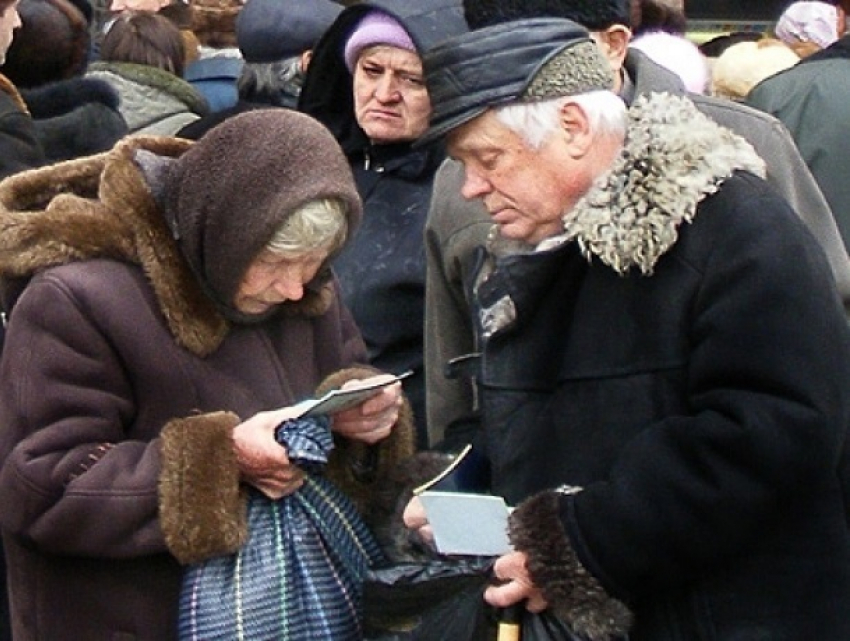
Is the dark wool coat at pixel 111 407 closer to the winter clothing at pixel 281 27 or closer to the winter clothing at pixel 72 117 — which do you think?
the winter clothing at pixel 72 117

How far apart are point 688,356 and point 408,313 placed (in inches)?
57.7

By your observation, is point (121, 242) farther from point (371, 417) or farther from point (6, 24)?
point (6, 24)

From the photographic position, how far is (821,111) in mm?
4965

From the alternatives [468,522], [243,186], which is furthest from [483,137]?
[468,522]

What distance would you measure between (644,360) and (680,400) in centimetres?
7

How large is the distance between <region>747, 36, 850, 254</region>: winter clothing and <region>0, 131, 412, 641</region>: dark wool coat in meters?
2.55

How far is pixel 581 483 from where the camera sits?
2318mm

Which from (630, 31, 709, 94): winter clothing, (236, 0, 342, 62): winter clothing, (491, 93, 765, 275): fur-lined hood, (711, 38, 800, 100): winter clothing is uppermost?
(491, 93, 765, 275): fur-lined hood

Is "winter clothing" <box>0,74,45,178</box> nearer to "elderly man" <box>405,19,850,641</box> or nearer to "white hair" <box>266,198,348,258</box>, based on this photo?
"white hair" <box>266,198,348,258</box>

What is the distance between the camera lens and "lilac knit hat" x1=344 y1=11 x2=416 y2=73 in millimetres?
3572

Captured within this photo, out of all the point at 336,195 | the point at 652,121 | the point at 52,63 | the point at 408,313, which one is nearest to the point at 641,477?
the point at 652,121

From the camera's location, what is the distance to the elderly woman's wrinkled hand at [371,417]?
2.82 metres

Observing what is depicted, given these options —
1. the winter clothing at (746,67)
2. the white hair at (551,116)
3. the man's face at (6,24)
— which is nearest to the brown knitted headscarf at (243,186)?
the white hair at (551,116)

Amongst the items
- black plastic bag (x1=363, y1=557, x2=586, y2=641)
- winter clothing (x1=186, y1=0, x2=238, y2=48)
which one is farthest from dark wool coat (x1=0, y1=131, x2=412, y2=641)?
winter clothing (x1=186, y1=0, x2=238, y2=48)
